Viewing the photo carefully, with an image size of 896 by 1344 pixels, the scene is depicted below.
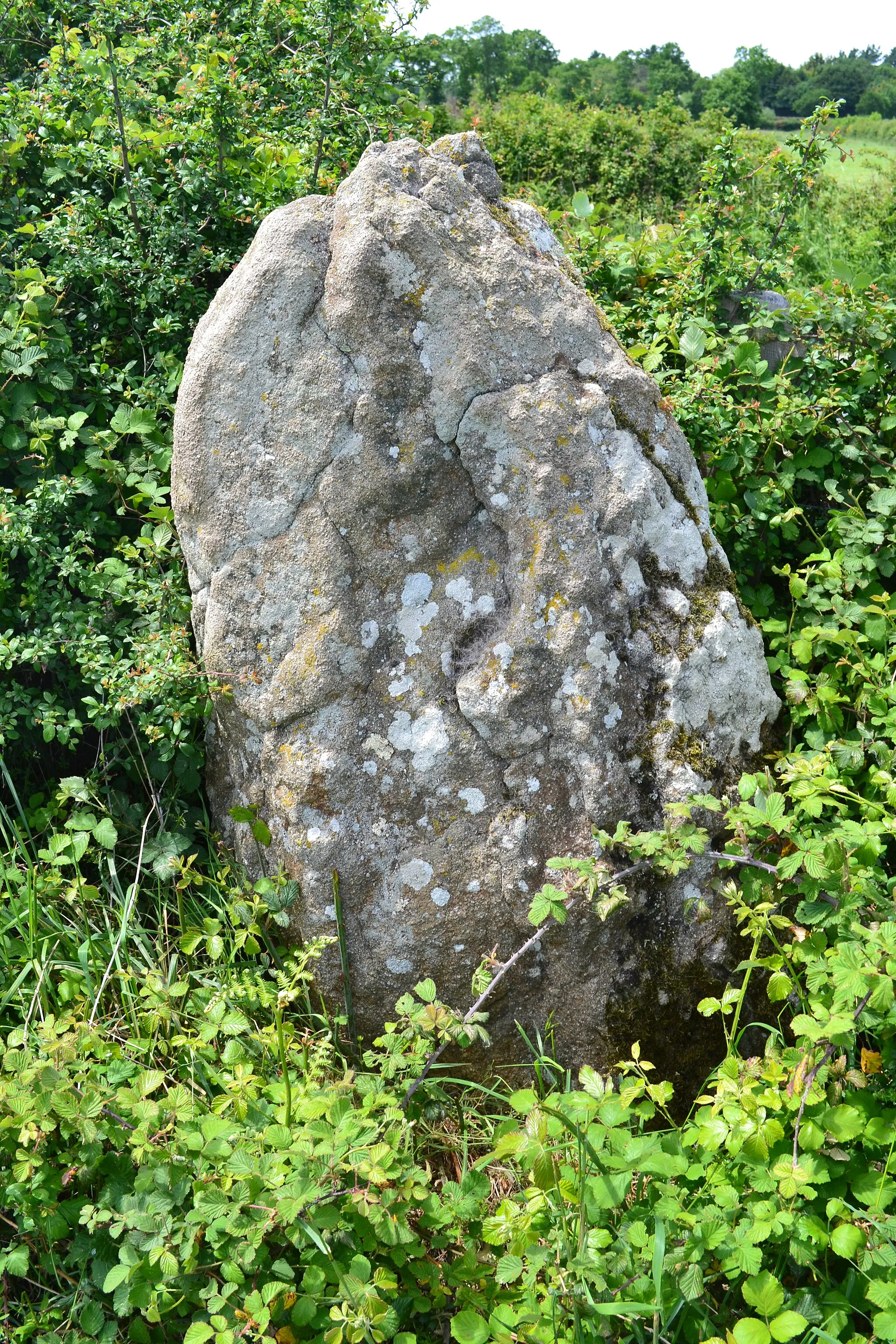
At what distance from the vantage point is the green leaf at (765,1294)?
175 cm

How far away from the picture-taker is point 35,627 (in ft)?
9.86

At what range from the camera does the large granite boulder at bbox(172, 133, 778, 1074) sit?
2.56 metres

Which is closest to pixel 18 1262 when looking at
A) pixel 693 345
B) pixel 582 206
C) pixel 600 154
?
pixel 693 345

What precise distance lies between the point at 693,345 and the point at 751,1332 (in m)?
2.92

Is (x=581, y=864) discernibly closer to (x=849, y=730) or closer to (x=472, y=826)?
(x=472, y=826)

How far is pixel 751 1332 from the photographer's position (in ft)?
5.66

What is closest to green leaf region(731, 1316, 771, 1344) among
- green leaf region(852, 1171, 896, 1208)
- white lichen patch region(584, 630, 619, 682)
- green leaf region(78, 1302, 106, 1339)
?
green leaf region(852, 1171, 896, 1208)

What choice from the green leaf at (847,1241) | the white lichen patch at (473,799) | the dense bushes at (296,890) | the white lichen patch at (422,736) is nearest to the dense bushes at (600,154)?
the dense bushes at (296,890)

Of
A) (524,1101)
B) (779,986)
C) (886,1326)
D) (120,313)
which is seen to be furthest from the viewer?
(120,313)

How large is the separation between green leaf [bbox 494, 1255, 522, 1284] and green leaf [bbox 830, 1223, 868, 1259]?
61 cm

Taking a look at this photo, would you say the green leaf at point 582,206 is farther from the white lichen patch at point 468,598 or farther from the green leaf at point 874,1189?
the green leaf at point 874,1189

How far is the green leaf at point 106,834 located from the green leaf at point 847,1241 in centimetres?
214

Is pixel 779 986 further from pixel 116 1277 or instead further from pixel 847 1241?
pixel 116 1277

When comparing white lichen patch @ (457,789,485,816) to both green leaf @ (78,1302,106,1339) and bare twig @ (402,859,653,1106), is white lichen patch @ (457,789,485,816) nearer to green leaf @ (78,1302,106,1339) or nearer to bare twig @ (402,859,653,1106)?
bare twig @ (402,859,653,1106)
